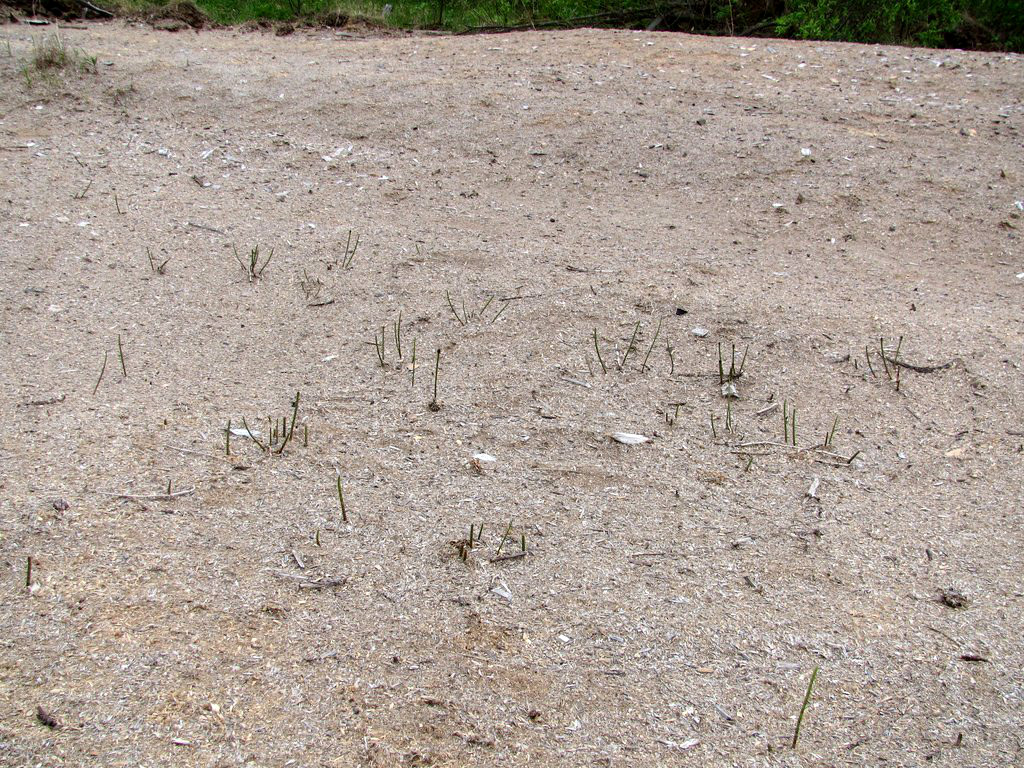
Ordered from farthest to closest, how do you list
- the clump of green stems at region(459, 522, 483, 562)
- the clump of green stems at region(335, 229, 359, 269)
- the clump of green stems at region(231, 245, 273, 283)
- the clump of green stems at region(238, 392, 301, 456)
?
the clump of green stems at region(335, 229, 359, 269) < the clump of green stems at region(231, 245, 273, 283) < the clump of green stems at region(238, 392, 301, 456) < the clump of green stems at region(459, 522, 483, 562)

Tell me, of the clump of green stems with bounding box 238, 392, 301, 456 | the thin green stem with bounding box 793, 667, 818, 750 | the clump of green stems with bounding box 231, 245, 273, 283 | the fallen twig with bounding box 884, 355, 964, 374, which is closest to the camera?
the thin green stem with bounding box 793, 667, 818, 750

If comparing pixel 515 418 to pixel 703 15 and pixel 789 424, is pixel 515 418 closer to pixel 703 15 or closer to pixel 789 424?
pixel 789 424

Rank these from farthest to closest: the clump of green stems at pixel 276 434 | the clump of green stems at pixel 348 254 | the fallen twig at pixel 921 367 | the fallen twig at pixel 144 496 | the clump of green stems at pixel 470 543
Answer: the clump of green stems at pixel 348 254, the fallen twig at pixel 921 367, the clump of green stems at pixel 276 434, the fallen twig at pixel 144 496, the clump of green stems at pixel 470 543

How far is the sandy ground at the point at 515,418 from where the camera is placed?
1.93 meters

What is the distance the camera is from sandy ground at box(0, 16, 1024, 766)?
193 cm

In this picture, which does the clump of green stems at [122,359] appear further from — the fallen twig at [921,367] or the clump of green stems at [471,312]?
the fallen twig at [921,367]

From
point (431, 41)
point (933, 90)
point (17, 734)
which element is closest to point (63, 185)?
point (431, 41)

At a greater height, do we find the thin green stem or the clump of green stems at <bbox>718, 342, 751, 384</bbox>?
the clump of green stems at <bbox>718, 342, 751, 384</bbox>

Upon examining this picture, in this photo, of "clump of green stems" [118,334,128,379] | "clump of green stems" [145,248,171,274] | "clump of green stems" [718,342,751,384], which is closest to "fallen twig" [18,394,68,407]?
"clump of green stems" [118,334,128,379]

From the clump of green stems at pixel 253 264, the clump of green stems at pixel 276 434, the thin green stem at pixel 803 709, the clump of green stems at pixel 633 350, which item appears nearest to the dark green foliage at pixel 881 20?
the clump of green stems at pixel 633 350

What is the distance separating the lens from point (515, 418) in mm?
2850

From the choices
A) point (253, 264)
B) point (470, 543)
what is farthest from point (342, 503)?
point (253, 264)

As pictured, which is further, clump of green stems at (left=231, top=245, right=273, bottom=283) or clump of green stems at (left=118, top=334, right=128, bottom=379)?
clump of green stems at (left=231, top=245, right=273, bottom=283)

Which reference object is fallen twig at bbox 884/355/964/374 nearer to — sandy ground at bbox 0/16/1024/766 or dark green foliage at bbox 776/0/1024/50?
sandy ground at bbox 0/16/1024/766
